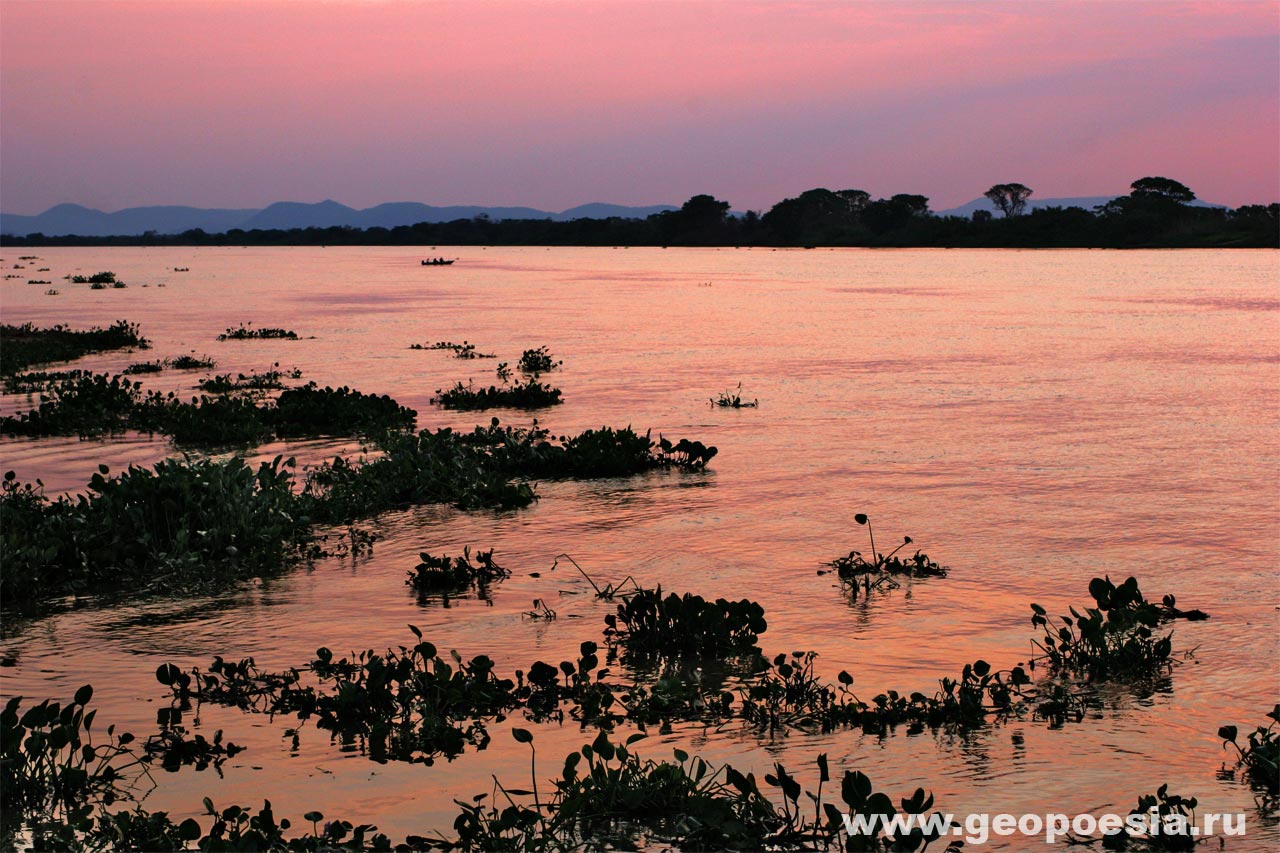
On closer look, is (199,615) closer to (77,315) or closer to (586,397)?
(586,397)

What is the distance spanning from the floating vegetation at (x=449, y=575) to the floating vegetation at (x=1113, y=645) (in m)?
4.71

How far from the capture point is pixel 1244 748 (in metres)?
6.54

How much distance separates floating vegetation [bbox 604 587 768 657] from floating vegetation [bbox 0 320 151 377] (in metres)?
23.4

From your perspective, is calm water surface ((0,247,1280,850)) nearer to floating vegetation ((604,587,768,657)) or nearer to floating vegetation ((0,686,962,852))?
floating vegetation ((0,686,962,852))

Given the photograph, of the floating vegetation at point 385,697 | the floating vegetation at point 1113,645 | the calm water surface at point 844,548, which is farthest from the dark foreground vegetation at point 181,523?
the floating vegetation at point 1113,645

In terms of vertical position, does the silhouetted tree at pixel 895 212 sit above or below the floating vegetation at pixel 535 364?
above

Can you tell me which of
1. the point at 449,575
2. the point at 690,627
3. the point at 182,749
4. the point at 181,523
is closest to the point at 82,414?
the point at 181,523

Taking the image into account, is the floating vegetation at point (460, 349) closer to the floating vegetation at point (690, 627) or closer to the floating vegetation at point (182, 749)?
the floating vegetation at point (690, 627)

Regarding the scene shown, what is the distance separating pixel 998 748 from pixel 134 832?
4.53 m

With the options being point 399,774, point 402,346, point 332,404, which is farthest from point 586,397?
point 399,774

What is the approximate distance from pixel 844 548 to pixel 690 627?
11.2 ft

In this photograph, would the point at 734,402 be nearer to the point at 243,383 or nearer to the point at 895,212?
the point at 243,383

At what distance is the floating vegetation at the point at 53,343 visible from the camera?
29339 millimetres

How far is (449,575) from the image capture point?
10.2m
